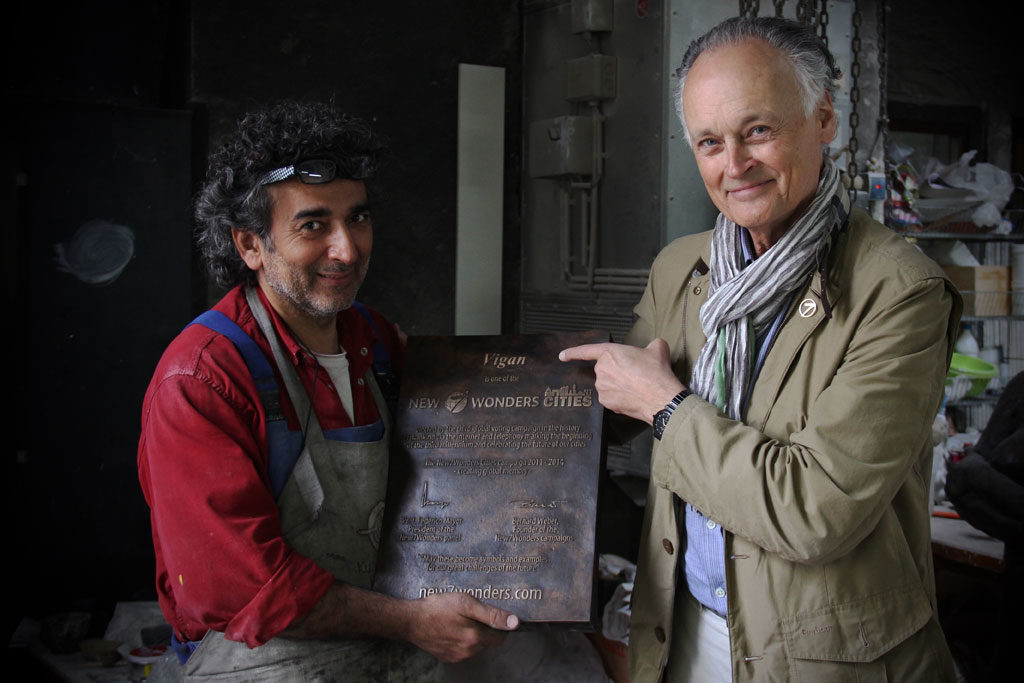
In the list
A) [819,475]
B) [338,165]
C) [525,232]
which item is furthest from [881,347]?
[525,232]

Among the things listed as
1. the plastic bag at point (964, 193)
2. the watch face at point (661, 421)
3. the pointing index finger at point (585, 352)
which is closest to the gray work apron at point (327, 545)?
the pointing index finger at point (585, 352)

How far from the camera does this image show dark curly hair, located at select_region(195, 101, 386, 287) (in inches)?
77.0

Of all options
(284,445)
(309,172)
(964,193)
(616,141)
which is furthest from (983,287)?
(284,445)

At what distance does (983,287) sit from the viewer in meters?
5.68

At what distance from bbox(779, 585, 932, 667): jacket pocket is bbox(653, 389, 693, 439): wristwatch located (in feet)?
1.27

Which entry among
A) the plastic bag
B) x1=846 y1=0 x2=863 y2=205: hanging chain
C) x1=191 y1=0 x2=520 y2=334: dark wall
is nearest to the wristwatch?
x1=846 y1=0 x2=863 y2=205: hanging chain

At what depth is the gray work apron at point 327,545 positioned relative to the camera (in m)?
1.78

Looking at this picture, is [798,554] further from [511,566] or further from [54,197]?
[54,197]

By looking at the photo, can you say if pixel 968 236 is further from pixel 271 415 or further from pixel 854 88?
pixel 271 415

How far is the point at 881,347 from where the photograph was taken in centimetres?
156

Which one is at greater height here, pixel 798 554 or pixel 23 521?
pixel 798 554

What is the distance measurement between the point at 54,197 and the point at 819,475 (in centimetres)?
377

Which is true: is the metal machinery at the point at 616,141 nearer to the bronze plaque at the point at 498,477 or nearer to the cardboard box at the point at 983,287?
the cardboard box at the point at 983,287

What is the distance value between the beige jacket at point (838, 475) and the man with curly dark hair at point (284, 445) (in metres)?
0.49
